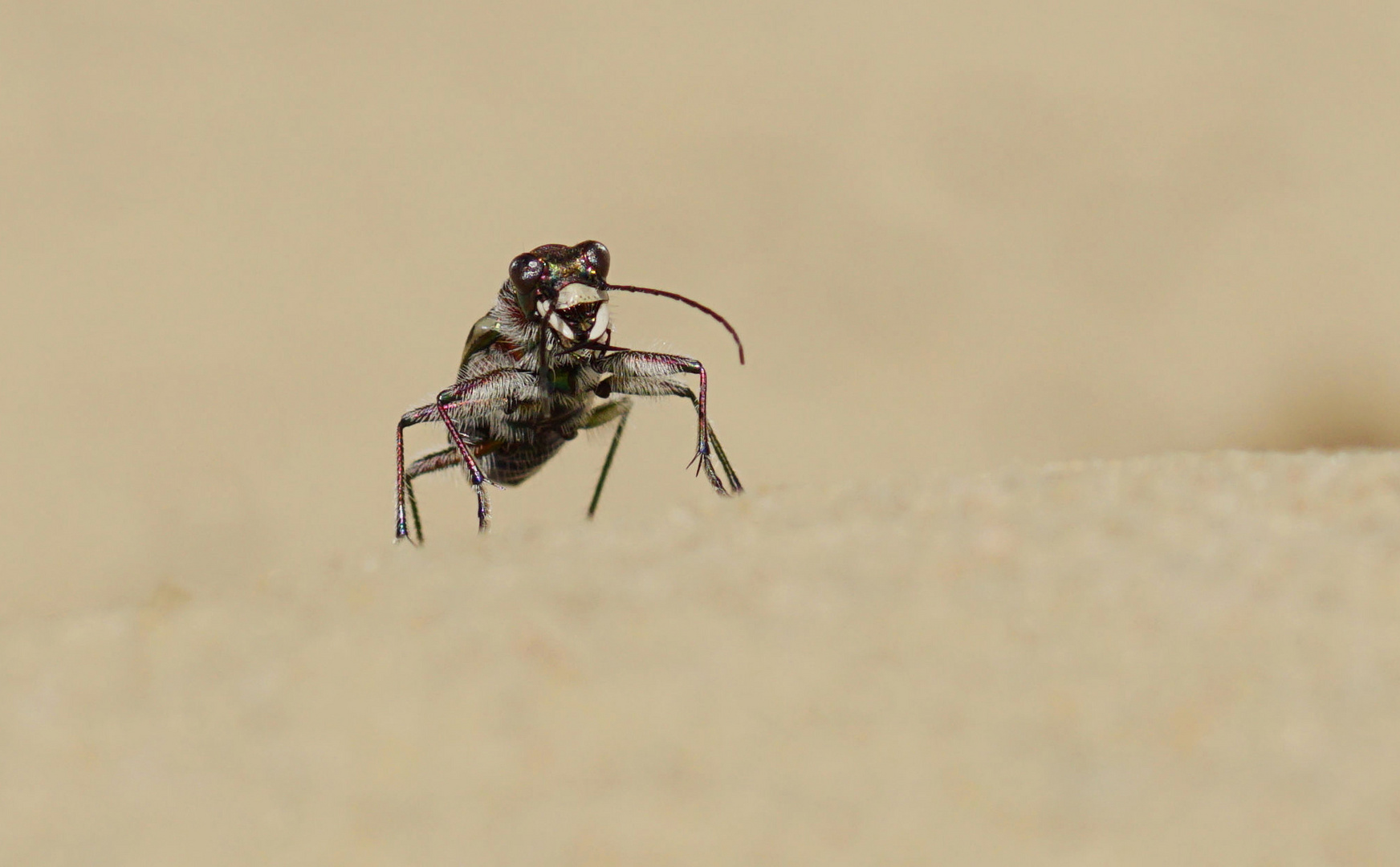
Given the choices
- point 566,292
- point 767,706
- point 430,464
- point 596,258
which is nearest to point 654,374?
point 566,292

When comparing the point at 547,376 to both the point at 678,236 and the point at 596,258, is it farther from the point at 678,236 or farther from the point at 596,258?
the point at 678,236

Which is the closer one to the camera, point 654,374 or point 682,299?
point 682,299

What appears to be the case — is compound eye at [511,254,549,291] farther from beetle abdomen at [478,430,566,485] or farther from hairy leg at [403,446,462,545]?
hairy leg at [403,446,462,545]

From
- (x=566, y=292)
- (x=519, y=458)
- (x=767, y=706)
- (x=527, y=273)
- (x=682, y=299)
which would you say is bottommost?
(x=767, y=706)

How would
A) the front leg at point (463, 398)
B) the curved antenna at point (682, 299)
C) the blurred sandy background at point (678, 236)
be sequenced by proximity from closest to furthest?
the curved antenna at point (682, 299), the front leg at point (463, 398), the blurred sandy background at point (678, 236)

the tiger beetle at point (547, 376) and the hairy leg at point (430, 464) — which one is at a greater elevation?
the tiger beetle at point (547, 376)

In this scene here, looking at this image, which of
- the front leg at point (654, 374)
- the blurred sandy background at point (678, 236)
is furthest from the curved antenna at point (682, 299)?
the blurred sandy background at point (678, 236)

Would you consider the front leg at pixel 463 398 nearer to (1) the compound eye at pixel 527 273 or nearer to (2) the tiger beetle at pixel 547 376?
(2) the tiger beetle at pixel 547 376
